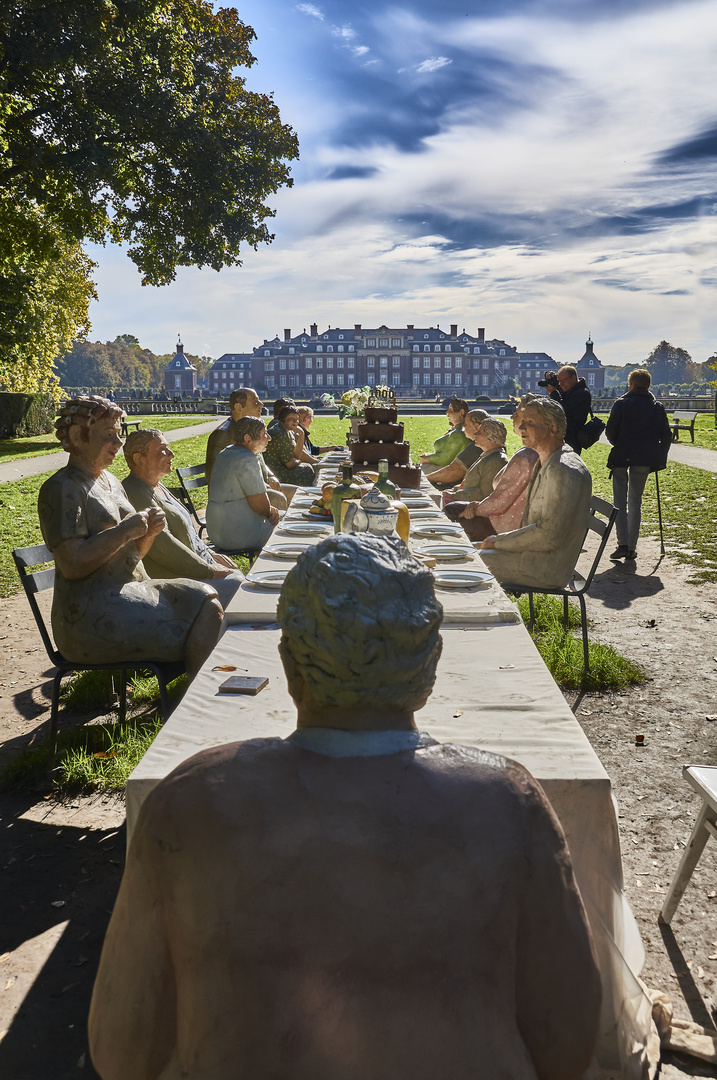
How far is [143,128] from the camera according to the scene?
10898mm

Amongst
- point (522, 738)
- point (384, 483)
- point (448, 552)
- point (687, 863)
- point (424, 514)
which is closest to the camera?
point (522, 738)

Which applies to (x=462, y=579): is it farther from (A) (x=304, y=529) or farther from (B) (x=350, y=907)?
(B) (x=350, y=907)

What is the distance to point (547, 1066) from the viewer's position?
117cm

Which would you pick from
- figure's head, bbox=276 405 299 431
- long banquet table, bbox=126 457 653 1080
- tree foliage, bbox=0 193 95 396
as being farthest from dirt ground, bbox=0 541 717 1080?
tree foliage, bbox=0 193 95 396

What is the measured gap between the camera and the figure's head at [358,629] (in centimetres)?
112

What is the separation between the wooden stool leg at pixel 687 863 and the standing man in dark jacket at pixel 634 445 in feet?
19.5

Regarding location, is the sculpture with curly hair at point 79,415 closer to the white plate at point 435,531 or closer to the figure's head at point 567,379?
the white plate at point 435,531

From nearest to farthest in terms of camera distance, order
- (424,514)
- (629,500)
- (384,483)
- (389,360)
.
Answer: (384,483), (424,514), (629,500), (389,360)

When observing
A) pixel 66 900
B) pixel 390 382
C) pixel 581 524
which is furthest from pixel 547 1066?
pixel 390 382

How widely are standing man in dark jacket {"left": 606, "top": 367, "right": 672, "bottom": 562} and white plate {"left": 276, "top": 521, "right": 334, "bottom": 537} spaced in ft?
15.1

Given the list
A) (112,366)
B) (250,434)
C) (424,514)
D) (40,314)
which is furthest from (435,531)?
(112,366)

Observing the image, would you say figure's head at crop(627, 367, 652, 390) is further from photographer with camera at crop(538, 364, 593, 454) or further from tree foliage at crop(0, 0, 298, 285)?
tree foliage at crop(0, 0, 298, 285)

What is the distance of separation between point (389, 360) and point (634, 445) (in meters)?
119

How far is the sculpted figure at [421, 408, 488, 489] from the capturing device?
25.2 feet
